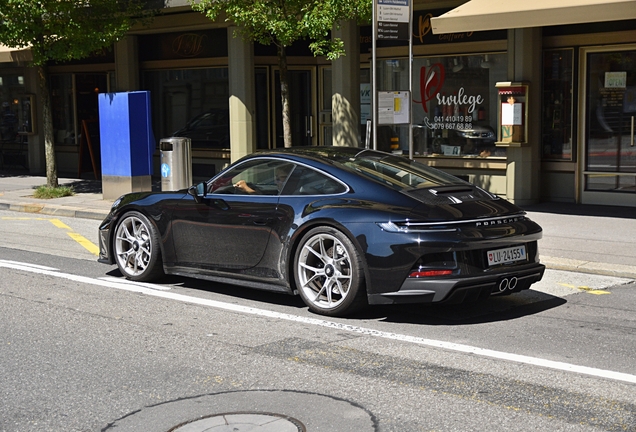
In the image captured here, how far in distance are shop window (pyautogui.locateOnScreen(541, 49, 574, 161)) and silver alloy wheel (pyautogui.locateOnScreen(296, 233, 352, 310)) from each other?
8.65 m

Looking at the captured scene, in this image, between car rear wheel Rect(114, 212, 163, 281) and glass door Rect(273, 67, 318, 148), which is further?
glass door Rect(273, 67, 318, 148)

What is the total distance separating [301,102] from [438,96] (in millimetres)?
4205

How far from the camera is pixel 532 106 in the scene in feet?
48.7

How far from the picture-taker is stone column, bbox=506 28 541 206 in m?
14.7

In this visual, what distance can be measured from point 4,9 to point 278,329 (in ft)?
37.1

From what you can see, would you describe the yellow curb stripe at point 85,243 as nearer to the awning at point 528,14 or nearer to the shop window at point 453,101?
the awning at point 528,14

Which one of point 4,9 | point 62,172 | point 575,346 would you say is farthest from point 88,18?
point 575,346

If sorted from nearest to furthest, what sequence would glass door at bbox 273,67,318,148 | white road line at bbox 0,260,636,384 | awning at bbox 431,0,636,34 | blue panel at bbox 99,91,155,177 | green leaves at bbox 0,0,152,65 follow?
white road line at bbox 0,260,636,384, awning at bbox 431,0,636,34, blue panel at bbox 99,91,155,177, green leaves at bbox 0,0,152,65, glass door at bbox 273,67,318,148

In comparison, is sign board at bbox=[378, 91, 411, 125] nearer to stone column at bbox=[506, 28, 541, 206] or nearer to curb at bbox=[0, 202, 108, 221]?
stone column at bbox=[506, 28, 541, 206]

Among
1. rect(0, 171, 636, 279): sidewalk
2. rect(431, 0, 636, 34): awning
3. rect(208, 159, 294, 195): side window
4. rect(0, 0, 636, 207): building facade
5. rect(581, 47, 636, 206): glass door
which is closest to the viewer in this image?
rect(208, 159, 294, 195): side window

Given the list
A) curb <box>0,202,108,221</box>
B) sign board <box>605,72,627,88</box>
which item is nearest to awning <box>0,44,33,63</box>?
curb <box>0,202,108,221</box>

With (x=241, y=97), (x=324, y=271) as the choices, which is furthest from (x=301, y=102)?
(x=324, y=271)

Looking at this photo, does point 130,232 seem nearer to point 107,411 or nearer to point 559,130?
point 107,411

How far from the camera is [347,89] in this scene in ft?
54.2
